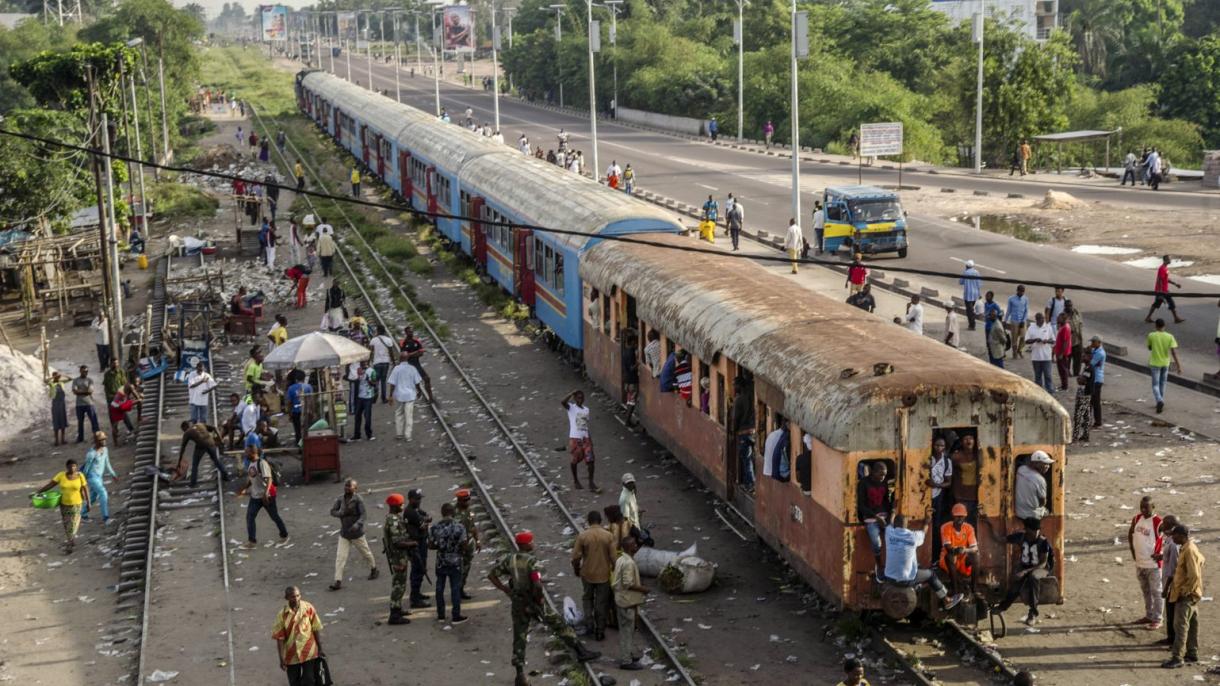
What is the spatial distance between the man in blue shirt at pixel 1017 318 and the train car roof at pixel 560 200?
616 cm

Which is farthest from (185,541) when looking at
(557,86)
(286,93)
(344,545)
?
(286,93)

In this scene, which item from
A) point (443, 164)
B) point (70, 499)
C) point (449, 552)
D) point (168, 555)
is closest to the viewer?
point (449, 552)

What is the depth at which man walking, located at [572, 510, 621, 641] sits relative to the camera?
49.1 feet

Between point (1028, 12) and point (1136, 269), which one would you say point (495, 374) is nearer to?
point (1136, 269)

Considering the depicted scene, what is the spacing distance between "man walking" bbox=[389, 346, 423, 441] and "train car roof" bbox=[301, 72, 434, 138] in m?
27.8

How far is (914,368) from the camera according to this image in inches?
582

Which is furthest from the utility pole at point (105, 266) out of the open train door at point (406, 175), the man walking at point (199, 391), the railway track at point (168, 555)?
the open train door at point (406, 175)

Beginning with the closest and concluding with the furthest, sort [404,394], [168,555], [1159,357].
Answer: [168,555]
[1159,357]
[404,394]

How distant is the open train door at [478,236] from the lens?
1416 inches

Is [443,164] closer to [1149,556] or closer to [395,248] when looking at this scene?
[395,248]

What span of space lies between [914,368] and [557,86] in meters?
97.7

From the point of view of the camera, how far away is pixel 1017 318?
27.1 metres

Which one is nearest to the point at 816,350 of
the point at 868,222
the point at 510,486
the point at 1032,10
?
the point at 510,486

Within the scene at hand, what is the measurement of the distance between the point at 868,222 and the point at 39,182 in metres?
24.8
